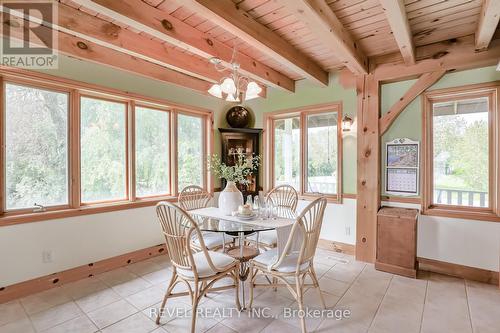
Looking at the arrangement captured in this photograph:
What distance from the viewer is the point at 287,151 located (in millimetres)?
4516

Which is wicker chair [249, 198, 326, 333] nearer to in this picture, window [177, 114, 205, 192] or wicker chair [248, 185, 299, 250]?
wicker chair [248, 185, 299, 250]

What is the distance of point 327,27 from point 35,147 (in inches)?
126

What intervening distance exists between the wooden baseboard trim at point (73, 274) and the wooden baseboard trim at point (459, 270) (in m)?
3.57

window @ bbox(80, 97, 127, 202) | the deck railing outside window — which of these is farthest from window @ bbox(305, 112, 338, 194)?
window @ bbox(80, 97, 127, 202)

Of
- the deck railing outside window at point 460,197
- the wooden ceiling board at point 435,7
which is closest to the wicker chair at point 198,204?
the deck railing outside window at point 460,197

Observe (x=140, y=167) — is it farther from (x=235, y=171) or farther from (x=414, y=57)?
(x=414, y=57)

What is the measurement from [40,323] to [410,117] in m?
4.49

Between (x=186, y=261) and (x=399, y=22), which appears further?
(x=399, y=22)

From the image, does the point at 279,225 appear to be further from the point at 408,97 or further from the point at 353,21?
the point at 408,97

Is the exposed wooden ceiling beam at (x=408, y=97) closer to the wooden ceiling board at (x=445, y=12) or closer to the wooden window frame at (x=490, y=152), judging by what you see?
the wooden window frame at (x=490, y=152)

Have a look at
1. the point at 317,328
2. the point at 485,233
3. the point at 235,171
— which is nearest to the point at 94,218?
the point at 235,171

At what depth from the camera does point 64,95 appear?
291cm

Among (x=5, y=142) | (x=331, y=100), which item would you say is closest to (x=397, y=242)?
(x=331, y=100)

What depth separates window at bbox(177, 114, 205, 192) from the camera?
4086 mm
